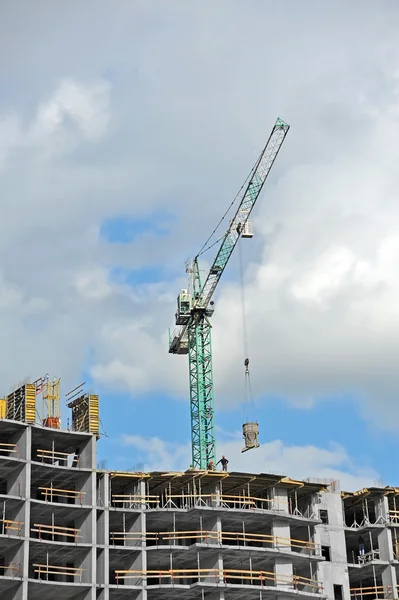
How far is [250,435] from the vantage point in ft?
456

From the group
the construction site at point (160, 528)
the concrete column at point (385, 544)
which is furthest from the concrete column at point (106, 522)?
the concrete column at point (385, 544)

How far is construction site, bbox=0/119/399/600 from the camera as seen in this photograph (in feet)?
343

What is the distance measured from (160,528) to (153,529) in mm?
716

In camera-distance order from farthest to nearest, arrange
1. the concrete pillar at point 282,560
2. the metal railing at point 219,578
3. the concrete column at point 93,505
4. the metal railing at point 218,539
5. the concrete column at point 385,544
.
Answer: the concrete column at point 385,544 < the concrete pillar at point 282,560 < the metal railing at point 218,539 < the metal railing at point 219,578 < the concrete column at point 93,505

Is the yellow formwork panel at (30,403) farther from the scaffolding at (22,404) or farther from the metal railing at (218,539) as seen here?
the metal railing at (218,539)

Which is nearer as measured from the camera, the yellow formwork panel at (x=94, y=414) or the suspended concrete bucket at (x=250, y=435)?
the yellow formwork panel at (x=94, y=414)

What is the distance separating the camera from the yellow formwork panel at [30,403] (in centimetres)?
10723

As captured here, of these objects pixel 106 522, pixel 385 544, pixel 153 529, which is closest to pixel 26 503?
pixel 106 522

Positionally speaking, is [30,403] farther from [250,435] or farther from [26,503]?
[250,435]

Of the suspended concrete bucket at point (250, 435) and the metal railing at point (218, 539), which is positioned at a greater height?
the suspended concrete bucket at point (250, 435)

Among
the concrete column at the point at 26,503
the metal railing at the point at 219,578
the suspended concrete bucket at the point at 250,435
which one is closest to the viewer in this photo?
the concrete column at the point at 26,503

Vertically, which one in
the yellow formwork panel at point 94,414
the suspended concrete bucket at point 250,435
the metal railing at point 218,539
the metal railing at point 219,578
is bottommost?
the metal railing at point 219,578

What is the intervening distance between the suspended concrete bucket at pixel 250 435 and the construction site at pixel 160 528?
64.6 ft

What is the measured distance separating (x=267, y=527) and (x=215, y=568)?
7317 mm
